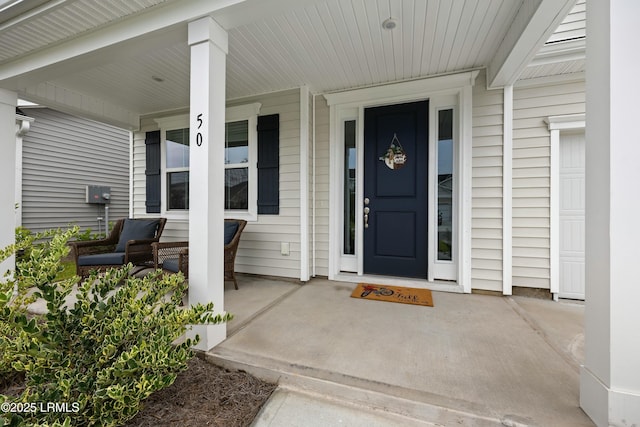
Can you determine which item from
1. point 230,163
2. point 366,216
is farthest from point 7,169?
point 366,216

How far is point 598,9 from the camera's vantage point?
1195mm

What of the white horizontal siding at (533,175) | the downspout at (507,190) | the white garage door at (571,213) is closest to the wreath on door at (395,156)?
the downspout at (507,190)

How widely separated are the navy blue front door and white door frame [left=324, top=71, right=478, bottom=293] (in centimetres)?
10

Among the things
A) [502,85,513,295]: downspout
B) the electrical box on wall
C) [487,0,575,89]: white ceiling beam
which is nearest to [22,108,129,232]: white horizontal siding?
the electrical box on wall

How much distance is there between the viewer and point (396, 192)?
3.29 meters

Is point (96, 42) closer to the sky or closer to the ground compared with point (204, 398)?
closer to the sky

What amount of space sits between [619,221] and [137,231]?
452 cm

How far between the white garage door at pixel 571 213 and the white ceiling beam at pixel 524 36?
1.01 meters

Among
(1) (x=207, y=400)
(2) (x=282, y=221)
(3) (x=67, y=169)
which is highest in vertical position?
(3) (x=67, y=169)

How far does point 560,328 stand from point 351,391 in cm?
186

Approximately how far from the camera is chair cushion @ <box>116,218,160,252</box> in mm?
3568

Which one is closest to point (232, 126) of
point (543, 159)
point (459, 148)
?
point (459, 148)

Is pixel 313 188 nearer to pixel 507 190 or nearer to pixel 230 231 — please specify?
pixel 230 231

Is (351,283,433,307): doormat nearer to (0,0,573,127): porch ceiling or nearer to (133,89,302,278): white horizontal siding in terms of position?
(133,89,302,278): white horizontal siding
